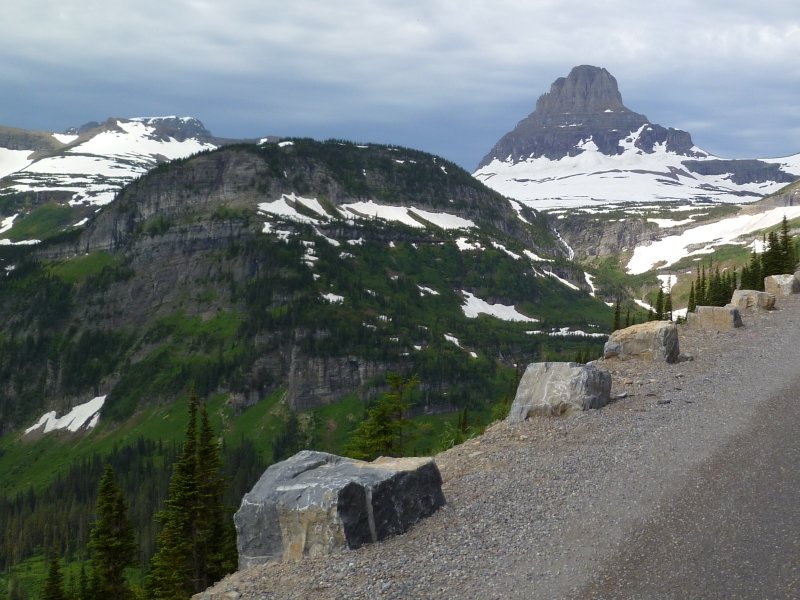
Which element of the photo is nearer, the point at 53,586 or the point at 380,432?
the point at 380,432

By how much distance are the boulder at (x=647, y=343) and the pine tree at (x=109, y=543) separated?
34.7 meters

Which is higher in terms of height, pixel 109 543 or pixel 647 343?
pixel 647 343

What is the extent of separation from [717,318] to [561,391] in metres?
20.0

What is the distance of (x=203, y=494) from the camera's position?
41562 mm

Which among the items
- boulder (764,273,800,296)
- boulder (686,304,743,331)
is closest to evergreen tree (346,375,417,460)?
boulder (686,304,743,331)

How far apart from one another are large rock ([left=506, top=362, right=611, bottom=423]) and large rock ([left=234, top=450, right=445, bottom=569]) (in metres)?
8.68

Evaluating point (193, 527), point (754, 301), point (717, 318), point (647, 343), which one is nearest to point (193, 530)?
point (193, 527)

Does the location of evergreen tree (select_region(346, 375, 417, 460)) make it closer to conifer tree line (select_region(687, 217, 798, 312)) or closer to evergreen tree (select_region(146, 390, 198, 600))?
evergreen tree (select_region(146, 390, 198, 600))

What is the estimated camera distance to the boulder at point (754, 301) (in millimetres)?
45906

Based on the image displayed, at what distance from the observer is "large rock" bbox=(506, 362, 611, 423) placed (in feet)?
84.8

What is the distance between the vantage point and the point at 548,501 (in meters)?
17.6

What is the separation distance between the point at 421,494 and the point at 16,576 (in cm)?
17006

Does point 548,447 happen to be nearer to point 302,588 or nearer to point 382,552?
point 382,552

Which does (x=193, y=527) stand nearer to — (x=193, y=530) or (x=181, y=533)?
(x=193, y=530)
